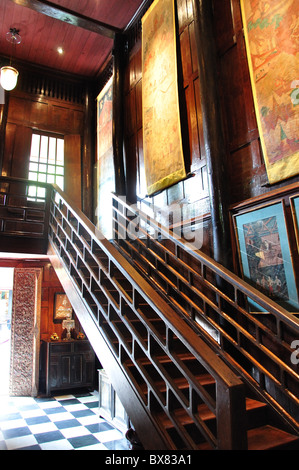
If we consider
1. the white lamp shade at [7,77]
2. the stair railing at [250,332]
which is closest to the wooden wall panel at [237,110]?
the stair railing at [250,332]

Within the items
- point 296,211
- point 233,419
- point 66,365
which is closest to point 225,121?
point 296,211

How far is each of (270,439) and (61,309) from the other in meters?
5.55

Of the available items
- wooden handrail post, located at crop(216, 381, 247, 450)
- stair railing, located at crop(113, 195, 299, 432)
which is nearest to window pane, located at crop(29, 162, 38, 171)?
stair railing, located at crop(113, 195, 299, 432)

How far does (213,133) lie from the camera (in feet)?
10.7

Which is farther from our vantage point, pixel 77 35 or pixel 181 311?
pixel 77 35

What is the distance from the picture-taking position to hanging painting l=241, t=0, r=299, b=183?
8.52ft

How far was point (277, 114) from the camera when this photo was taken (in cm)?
273

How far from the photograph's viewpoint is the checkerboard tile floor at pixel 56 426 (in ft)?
12.9

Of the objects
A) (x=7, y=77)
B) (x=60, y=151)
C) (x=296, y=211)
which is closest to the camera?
(x=296, y=211)

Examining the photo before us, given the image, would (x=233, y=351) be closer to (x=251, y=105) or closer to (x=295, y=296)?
(x=295, y=296)

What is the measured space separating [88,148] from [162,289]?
467 cm

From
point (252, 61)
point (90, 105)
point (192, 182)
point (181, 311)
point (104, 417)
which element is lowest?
point (104, 417)

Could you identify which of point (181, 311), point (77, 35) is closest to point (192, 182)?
point (181, 311)

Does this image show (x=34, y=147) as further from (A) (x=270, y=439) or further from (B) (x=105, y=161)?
(A) (x=270, y=439)
